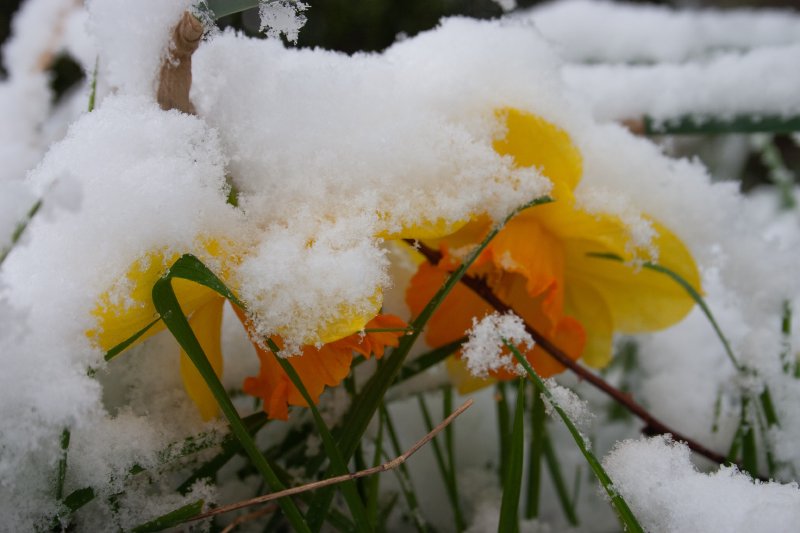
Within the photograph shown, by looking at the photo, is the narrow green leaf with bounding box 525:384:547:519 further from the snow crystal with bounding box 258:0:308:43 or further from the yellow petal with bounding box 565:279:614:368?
the snow crystal with bounding box 258:0:308:43

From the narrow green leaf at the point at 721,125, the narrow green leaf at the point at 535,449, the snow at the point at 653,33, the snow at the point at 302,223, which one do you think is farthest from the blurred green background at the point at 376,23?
the narrow green leaf at the point at 535,449

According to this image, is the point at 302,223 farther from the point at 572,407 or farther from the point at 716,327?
the point at 716,327

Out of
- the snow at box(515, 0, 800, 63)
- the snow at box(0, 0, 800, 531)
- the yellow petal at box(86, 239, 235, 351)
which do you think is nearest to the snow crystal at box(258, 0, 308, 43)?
the snow at box(0, 0, 800, 531)

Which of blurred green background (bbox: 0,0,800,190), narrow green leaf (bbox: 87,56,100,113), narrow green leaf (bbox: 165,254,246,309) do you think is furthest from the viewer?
blurred green background (bbox: 0,0,800,190)

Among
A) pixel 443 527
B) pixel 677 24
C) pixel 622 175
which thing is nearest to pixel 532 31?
pixel 622 175

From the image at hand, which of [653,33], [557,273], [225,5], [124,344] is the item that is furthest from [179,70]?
[653,33]

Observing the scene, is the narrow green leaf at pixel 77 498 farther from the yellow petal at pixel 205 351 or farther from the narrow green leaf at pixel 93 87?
the narrow green leaf at pixel 93 87

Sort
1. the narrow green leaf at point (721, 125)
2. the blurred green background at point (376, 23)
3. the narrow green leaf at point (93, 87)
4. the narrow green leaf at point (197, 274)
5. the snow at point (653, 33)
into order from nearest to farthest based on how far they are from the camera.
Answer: the narrow green leaf at point (197, 274) → the narrow green leaf at point (93, 87) → the narrow green leaf at point (721, 125) → the snow at point (653, 33) → the blurred green background at point (376, 23)
